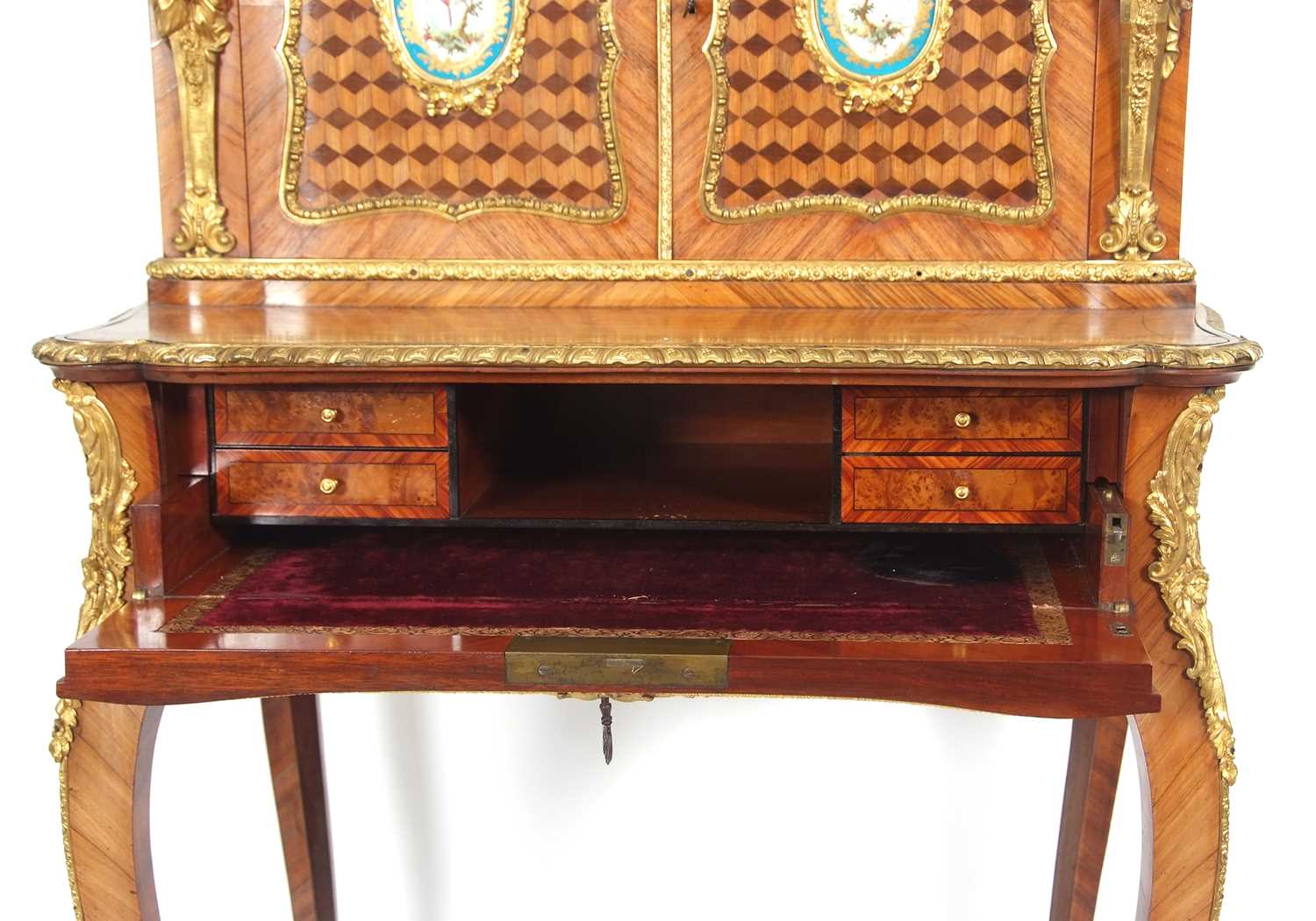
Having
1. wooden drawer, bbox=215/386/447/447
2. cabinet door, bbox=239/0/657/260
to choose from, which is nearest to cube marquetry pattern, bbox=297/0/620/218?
cabinet door, bbox=239/0/657/260

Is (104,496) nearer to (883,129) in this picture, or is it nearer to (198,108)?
(198,108)

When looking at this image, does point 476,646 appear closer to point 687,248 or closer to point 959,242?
point 687,248

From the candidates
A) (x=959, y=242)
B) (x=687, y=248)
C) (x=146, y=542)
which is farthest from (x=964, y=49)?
(x=146, y=542)

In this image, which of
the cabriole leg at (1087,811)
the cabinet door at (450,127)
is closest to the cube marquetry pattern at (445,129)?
the cabinet door at (450,127)

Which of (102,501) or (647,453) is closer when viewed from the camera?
(102,501)

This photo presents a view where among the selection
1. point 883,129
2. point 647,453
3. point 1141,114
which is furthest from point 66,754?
point 1141,114

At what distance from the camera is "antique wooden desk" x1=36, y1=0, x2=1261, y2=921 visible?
7.73 feet

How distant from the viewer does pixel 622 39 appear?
9.69ft

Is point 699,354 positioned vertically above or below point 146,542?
above

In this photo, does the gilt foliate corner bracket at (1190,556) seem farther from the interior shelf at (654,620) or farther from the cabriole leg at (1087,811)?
the cabriole leg at (1087,811)

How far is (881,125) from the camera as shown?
2951 mm

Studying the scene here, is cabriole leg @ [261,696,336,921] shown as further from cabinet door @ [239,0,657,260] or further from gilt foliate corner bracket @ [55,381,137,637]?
cabinet door @ [239,0,657,260]

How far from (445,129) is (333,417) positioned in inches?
26.8

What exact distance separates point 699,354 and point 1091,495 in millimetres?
603
